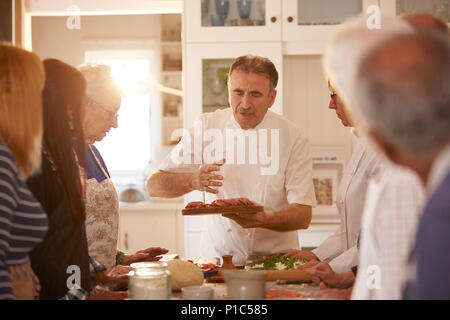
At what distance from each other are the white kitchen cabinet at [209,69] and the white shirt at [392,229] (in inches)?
97.1

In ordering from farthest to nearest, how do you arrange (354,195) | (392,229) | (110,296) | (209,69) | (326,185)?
1. (326,185)
2. (209,69)
3. (354,195)
4. (110,296)
5. (392,229)

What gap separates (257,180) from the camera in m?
2.58

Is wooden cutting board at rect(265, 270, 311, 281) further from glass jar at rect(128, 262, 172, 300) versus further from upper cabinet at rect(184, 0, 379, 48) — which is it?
upper cabinet at rect(184, 0, 379, 48)

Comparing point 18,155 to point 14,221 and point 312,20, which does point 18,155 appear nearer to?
point 14,221

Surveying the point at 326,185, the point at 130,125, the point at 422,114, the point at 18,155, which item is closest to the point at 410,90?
the point at 422,114

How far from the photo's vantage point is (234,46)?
11.6 ft

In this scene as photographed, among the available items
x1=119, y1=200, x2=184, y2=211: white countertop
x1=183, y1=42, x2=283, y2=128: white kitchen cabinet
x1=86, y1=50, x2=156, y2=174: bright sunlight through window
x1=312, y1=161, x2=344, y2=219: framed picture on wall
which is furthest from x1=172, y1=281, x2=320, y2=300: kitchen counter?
x1=86, y1=50, x2=156, y2=174: bright sunlight through window

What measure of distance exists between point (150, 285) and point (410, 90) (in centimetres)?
83

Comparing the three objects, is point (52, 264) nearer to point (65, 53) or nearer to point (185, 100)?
point (185, 100)

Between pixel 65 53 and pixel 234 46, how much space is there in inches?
99.1

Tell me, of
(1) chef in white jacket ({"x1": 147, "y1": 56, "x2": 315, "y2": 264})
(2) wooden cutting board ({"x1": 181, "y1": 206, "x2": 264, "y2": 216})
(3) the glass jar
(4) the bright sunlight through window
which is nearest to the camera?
(3) the glass jar

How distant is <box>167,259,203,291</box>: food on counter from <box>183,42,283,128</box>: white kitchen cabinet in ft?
6.29

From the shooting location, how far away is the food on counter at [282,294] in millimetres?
1555

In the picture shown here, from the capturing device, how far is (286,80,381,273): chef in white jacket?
1.81 metres
